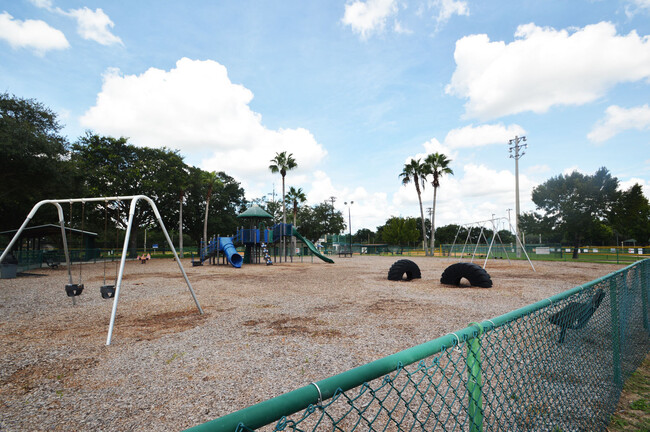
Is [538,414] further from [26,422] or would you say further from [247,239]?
[247,239]

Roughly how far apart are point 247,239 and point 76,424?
24.1 meters

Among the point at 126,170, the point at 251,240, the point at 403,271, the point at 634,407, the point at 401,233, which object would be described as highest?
the point at 126,170

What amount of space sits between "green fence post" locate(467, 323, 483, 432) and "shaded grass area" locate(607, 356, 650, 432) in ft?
7.82

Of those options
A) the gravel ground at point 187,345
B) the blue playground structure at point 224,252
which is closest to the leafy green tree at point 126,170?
the blue playground structure at point 224,252

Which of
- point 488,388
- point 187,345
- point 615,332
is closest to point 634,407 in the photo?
point 615,332

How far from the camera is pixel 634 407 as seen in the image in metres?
Result: 3.57

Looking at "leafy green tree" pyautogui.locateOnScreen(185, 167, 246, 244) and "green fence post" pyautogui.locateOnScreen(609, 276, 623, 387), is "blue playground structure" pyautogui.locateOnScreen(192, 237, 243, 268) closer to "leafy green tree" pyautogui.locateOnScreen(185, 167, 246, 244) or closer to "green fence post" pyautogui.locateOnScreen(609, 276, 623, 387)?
"leafy green tree" pyautogui.locateOnScreen(185, 167, 246, 244)

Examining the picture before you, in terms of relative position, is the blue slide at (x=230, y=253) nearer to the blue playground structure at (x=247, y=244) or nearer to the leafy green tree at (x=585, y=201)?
the blue playground structure at (x=247, y=244)

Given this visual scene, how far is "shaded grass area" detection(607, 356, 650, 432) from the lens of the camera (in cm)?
324

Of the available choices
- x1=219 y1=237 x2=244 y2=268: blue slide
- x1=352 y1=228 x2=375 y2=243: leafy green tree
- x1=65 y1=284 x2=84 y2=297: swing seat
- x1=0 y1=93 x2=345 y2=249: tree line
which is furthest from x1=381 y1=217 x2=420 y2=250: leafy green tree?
x1=65 y1=284 x2=84 y2=297: swing seat

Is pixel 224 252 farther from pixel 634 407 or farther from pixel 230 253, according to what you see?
pixel 634 407

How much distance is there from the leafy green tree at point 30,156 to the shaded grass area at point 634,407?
933 inches

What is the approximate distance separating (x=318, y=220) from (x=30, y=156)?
174ft

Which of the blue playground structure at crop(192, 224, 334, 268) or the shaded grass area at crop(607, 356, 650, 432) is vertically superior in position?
the blue playground structure at crop(192, 224, 334, 268)
